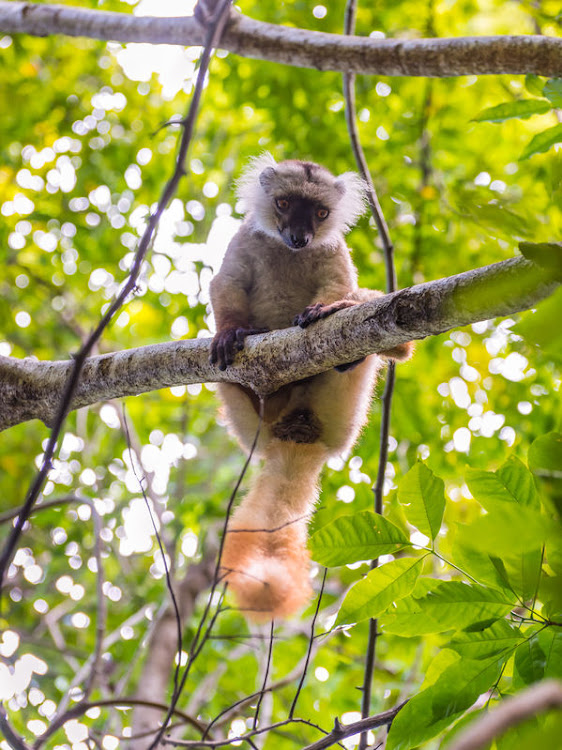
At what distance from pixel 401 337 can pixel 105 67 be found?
6.58m

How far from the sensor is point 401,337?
2479 mm

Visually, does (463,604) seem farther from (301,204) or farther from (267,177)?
(267,177)

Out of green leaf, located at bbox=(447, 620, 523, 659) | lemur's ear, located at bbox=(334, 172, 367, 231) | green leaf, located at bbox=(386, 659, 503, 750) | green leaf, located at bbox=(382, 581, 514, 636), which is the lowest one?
green leaf, located at bbox=(386, 659, 503, 750)

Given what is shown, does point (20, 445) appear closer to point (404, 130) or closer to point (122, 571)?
point (122, 571)

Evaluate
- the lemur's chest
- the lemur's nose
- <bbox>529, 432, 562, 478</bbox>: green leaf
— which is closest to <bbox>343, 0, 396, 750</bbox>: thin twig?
the lemur's chest

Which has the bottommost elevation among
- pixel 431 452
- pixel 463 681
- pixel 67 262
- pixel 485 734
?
pixel 485 734

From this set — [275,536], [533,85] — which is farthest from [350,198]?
[275,536]

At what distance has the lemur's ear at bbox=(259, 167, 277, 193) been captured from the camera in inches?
192

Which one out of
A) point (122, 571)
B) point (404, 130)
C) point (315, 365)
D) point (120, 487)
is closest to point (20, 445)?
point (120, 487)

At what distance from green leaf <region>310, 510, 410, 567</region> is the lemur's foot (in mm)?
2093

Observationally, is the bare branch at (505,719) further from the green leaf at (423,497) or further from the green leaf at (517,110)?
the green leaf at (517,110)

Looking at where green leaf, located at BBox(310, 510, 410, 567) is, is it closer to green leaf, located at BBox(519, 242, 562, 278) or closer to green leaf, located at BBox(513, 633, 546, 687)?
green leaf, located at BBox(513, 633, 546, 687)

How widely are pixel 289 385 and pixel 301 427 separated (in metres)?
0.27

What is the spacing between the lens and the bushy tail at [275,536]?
10.4ft
